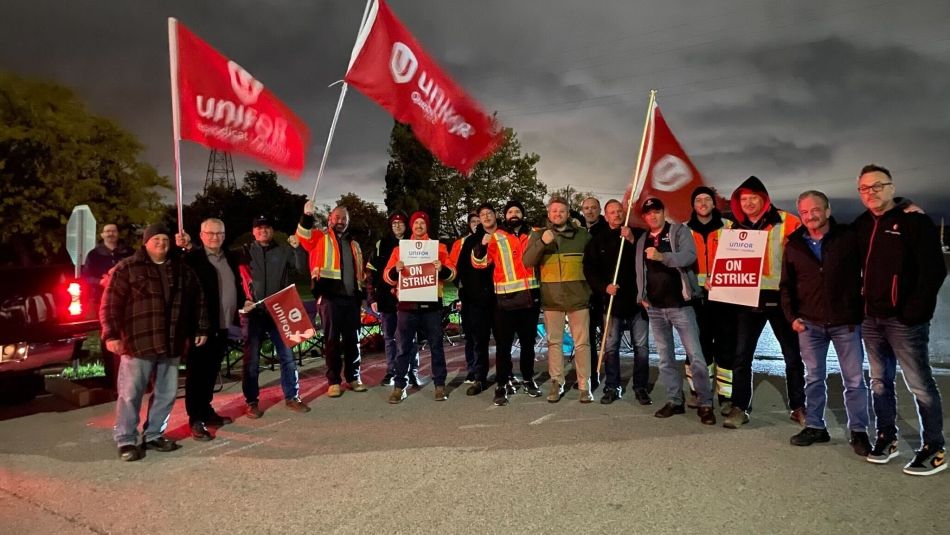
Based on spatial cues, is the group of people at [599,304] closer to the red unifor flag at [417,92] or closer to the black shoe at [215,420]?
the black shoe at [215,420]

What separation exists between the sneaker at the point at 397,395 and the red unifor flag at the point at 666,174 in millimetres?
3225

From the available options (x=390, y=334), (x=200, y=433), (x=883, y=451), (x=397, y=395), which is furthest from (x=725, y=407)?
(x=200, y=433)

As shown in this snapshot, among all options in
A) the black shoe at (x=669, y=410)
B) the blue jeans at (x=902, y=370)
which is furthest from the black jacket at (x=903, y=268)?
the black shoe at (x=669, y=410)

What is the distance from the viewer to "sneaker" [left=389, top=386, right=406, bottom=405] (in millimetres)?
6949

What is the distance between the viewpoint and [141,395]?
5.35m

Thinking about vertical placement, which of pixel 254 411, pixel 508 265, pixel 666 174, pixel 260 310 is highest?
pixel 666 174

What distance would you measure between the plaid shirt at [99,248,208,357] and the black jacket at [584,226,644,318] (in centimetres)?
402

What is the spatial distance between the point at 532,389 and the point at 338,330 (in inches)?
91.4

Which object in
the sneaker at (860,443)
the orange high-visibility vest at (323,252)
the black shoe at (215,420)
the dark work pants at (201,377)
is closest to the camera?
the sneaker at (860,443)

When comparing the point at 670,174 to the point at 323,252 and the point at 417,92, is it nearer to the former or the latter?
the point at 417,92

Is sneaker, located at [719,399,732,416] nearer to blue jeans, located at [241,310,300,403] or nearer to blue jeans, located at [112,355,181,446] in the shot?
blue jeans, located at [241,310,300,403]

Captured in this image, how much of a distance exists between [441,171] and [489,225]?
1257 inches

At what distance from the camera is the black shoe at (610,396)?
6625mm

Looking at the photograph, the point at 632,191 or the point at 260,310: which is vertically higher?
the point at 632,191
